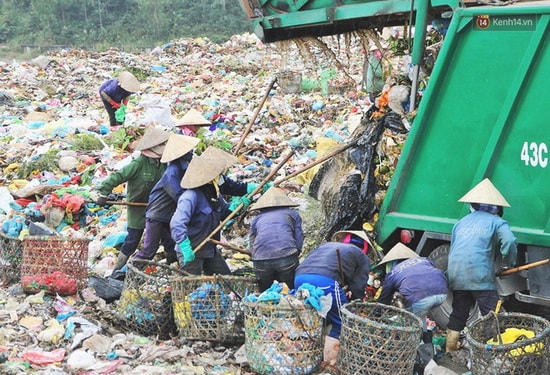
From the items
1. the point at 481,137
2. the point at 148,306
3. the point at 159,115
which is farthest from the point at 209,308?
the point at 159,115

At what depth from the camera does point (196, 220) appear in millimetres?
5539

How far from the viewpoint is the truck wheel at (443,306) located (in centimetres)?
529

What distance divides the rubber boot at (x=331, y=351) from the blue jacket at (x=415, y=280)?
0.56 meters

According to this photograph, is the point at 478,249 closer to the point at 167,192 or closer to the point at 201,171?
the point at 201,171

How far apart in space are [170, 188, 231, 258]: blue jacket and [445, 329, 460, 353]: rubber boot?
5.83ft

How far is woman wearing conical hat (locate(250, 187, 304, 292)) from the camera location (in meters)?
5.16

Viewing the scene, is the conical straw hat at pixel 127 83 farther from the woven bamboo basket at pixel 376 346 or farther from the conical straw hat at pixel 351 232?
the woven bamboo basket at pixel 376 346

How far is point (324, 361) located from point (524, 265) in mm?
1373

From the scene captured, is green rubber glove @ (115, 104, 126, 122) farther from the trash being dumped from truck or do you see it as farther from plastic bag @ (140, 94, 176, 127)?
the trash being dumped from truck

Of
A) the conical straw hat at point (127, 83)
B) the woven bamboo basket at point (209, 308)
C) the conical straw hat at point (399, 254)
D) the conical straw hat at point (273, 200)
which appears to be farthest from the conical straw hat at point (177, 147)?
the conical straw hat at point (127, 83)

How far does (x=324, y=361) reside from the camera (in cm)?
468

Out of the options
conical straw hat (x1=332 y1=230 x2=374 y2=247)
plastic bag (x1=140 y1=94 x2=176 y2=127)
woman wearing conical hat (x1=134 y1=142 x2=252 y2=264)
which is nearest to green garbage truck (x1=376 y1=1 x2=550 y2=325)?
conical straw hat (x1=332 y1=230 x2=374 y2=247)

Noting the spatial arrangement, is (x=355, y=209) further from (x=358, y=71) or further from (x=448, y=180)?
(x=358, y=71)

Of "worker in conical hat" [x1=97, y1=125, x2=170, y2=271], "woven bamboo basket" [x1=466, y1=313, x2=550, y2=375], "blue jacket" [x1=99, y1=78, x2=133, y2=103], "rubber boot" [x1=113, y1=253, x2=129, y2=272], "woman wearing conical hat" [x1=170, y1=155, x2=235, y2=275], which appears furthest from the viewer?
"blue jacket" [x1=99, y1=78, x2=133, y2=103]
